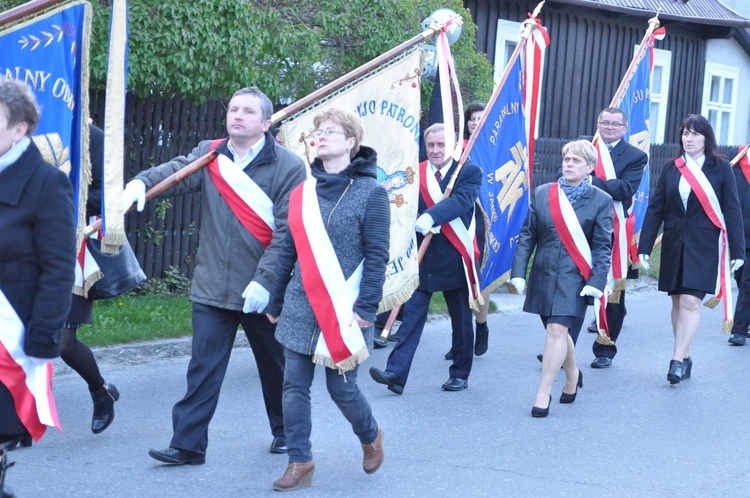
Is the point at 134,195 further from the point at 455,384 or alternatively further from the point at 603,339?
the point at 603,339

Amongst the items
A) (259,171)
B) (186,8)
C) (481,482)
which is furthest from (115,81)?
(186,8)

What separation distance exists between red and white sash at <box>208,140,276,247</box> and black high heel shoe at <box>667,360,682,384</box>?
3.63 m

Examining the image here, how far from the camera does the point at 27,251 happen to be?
3.86 metres

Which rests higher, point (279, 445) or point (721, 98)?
point (721, 98)

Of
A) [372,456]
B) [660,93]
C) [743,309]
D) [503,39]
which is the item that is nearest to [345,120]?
[372,456]

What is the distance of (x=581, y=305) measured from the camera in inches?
277

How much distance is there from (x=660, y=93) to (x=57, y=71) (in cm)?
1783

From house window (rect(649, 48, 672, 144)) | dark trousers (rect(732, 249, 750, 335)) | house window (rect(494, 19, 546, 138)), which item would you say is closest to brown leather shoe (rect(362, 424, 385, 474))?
dark trousers (rect(732, 249, 750, 335))

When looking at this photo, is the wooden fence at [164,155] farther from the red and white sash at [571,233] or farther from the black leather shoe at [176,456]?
the black leather shoe at [176,456]

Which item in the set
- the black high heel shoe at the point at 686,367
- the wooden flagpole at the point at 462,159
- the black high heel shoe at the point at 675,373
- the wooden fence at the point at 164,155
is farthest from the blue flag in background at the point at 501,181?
the wooden fence at the point at 164,155

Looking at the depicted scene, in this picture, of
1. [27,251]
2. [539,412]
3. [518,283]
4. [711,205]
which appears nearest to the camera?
[27,251]

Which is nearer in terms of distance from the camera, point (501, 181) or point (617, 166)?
point (501, 181)

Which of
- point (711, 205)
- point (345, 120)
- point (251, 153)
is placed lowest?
point (711, 205)

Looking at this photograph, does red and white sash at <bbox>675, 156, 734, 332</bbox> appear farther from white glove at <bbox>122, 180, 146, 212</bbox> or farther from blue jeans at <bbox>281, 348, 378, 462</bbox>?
white glove at <bbox>122, 180, 146, 212</bbox>
